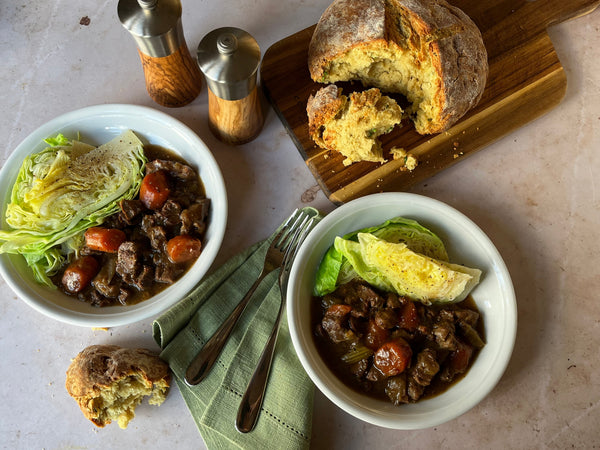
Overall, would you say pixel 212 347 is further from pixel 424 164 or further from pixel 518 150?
pixel 518 150

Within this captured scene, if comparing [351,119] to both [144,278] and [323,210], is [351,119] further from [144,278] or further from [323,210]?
[144,278]

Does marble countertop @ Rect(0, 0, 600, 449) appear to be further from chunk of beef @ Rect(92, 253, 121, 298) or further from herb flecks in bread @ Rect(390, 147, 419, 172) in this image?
chunk of beef @ Rect(92, 253, 121, 298)

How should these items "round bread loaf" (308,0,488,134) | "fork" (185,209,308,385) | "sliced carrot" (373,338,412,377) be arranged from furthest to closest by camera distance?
"fork" (185,209,308,385), "round bread loaf" (308,0,488,134), "sliced carrot" (373,338,412,377)

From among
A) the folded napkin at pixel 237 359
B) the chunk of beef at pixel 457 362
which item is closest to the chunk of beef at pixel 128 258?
the folded napkin at pixel 237 359

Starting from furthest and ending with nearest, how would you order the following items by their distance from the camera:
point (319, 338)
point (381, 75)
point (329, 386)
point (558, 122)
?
point (558, 122)
point (381, 75)
point (319, 338)
point (329, 386)

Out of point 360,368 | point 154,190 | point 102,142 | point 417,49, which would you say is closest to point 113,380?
point 154,190

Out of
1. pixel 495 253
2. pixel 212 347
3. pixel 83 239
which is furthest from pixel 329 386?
pixel 83 239

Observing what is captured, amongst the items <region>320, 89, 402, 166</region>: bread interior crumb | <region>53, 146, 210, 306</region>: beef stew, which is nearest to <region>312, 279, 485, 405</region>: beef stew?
<region>320, 89, 402, 166</region>: bread interior crumb
